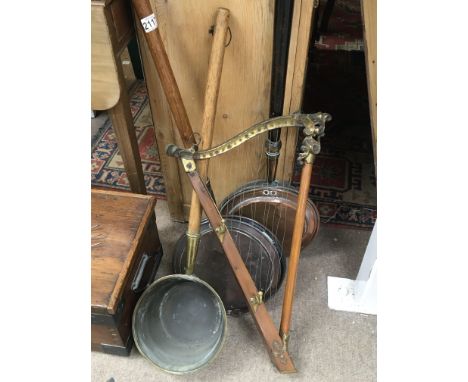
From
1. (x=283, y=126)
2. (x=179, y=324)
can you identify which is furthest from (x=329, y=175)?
(x=179, y=324)

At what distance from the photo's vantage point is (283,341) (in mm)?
1091

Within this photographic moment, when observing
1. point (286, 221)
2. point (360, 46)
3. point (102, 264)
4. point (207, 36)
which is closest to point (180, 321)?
point (102, 264)

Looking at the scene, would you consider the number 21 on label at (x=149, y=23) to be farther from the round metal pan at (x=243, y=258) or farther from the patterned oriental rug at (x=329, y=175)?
the patterned oriental rug at (x=329, y=175)

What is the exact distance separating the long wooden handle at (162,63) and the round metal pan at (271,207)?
255 millimetres

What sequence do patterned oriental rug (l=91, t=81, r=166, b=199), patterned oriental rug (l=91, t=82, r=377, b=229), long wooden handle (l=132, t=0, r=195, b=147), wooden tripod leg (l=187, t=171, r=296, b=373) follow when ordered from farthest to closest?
patterned oriental rug (l=91, t=81, r=166, b=199), patterned oriental rug (l=91, t=82, r=377, b=229), wooden tripod leg (l=187, t=171, r=296, b=373), long wooden handle (l=132, t=0, r=195, b=147)

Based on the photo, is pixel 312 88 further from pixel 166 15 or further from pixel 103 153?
pixel 166 15

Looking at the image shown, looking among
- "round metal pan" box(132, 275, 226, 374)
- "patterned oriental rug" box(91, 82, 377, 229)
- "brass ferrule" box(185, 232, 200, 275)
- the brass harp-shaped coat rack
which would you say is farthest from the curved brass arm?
"patterned oriental rug" box(91, 82, 377, 229)

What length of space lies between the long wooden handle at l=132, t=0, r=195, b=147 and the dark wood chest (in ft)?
0.87

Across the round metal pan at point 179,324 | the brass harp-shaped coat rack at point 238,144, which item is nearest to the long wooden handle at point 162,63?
the brass harp-shaped coat rack at point 238,144

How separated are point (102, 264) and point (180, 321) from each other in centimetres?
29

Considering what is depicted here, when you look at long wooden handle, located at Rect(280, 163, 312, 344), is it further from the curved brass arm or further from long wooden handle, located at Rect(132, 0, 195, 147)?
long wooden handle, located at Rect(132, 0, 195, 147)

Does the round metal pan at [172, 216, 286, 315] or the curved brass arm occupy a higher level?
the curved brass arm

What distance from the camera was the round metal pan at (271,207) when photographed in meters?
1.25

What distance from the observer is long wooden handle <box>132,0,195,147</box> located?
95 centimetres
